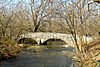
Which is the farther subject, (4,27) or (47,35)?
(47,35)

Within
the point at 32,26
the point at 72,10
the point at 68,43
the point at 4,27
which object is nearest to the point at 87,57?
the point at 72,10

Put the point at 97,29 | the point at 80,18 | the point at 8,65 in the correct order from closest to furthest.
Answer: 1. the point at 80,18
2. the point at 8,65
3. the point at 97,29

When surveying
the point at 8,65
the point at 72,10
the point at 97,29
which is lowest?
A: the point at 8,65

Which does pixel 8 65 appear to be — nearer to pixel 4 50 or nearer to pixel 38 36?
pixel 4 50

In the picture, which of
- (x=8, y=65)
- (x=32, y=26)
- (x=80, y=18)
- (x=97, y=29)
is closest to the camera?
(x=80, y=18)

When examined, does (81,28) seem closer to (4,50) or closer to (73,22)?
(73,22)

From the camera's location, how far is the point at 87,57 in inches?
562

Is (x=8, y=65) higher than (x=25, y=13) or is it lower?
lower

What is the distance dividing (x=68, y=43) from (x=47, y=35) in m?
3.65

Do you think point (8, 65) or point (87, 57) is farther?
point (8, 65)

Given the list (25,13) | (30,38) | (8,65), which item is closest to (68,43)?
(30,38)

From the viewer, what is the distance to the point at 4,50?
18.7 metres

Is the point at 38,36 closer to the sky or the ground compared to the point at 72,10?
closer to the ground

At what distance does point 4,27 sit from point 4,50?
591 centimetres
